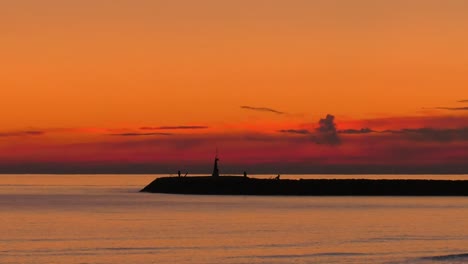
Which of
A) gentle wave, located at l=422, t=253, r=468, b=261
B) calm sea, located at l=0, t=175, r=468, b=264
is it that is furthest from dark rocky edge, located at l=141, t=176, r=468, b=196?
gentle wave, located at l=422, t=253, r=468, b=261

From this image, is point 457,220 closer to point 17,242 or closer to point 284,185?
point 17,242

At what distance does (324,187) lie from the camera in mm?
131875

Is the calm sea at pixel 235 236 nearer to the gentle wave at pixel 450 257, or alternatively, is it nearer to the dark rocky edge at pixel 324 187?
the gentle wave at pixel 450 257

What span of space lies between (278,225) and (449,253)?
2184 cm

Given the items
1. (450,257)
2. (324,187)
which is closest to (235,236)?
(450,257)

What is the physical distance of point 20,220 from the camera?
250 ft

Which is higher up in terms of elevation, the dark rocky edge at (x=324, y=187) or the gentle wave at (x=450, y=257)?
the dark rocky edge at (x=324, y=187)

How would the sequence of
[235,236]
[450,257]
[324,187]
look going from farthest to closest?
[324,187] → [235,236] → [450,257]

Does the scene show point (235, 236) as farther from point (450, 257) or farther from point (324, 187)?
point (324, 187)

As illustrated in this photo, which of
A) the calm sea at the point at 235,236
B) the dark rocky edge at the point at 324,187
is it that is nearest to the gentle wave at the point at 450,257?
the calm sea at the point at 235,236

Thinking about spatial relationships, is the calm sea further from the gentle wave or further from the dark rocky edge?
the dark rocky edge

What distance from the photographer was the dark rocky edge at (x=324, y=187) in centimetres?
13012

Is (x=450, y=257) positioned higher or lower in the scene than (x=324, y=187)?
lower

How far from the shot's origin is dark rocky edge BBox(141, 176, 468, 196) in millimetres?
130125
